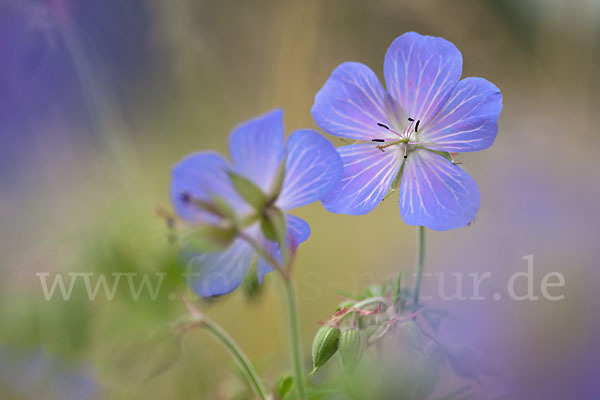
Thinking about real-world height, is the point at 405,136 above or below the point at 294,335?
above

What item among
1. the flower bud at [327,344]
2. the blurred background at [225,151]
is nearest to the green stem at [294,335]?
the flower bud at [327,344]

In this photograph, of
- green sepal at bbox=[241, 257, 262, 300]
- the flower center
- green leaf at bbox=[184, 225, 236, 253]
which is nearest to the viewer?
green leaf at bbox=[184, 225, 236, 253]

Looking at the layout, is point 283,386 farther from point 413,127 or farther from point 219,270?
point 413,127

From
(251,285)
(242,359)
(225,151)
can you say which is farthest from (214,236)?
(225,151)

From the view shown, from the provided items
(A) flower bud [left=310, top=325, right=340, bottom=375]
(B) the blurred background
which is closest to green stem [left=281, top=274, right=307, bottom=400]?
(A) flower bud [left=310, top=325, right=340, bottom=375]

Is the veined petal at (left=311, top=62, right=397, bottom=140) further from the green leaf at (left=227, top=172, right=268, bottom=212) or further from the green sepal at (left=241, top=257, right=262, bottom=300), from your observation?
the green sepal at (left=241, top=257, right=262, bottom=300)

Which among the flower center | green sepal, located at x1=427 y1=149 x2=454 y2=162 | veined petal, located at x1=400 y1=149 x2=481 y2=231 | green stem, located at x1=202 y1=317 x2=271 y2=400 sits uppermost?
the flower center

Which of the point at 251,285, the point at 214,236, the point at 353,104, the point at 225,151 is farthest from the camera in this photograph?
the point at 225,151
